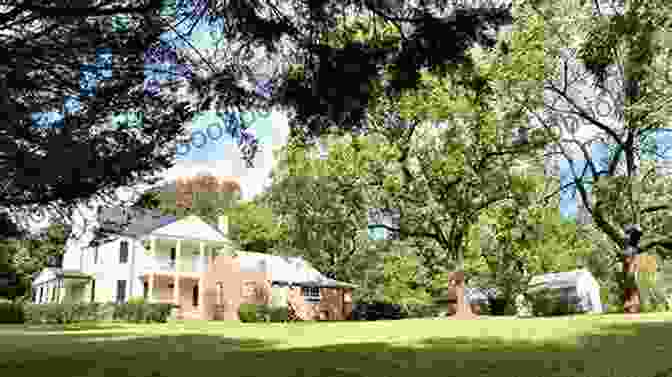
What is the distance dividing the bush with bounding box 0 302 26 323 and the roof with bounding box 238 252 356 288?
37.1ft

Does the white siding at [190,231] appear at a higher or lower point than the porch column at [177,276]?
higher

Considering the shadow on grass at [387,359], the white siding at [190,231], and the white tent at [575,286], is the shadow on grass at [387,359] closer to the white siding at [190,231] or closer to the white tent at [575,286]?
the white siding at [190,231]

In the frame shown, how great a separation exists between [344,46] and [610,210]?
17896 mm

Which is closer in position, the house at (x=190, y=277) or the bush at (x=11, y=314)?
the bush at (x=11, y=314)

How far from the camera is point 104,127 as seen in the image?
7.95 meters

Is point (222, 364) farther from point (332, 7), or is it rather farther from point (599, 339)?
point (599, 339)

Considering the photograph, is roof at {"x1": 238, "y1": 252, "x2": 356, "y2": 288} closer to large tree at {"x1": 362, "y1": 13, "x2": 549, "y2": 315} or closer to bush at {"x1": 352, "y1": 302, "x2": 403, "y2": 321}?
bush at {"x1": 352, "y1": 302, "x2": 403, "y2": 321}

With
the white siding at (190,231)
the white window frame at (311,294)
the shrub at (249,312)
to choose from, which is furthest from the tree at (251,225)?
the shrub at (249,312)

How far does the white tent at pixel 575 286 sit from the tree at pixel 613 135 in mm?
16558

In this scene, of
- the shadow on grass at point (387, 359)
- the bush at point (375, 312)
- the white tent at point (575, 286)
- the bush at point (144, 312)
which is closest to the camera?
the shadow on grass at point (387, 359)

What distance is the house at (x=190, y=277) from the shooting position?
31328 millimetres

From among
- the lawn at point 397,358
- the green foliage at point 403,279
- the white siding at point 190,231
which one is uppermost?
the white siding at point 190,231

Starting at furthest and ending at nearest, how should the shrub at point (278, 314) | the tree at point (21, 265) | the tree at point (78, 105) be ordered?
the tree at point (21, 265) → the shrub at point (278, 314) → the tree at point (78, 105)

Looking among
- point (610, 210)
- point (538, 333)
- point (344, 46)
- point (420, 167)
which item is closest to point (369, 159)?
point (420, 167)
